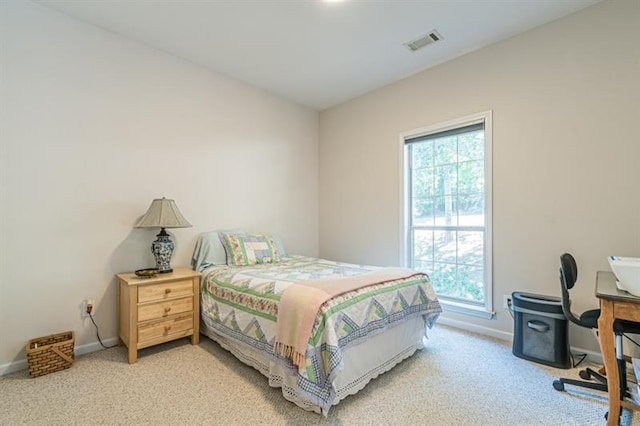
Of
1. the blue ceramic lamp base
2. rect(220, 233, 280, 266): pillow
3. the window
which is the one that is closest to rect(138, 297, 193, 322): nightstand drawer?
the blue ceramic lamp base

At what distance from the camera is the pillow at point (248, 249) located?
3.03m

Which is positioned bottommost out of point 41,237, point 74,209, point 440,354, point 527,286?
point 440,354

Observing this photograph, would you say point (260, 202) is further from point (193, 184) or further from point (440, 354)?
point (440, 354)

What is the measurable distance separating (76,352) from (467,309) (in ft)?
11.7

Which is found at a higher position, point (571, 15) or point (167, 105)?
point (571, 15)

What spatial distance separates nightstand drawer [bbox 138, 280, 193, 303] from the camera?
233cm

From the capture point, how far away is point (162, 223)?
2520mm

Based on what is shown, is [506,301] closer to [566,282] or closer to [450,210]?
[566,282]

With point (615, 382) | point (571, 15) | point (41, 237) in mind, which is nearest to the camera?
point (615, 382)

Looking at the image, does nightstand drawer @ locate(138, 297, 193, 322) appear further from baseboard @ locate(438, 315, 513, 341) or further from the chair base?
the chair base

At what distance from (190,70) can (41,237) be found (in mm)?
2062

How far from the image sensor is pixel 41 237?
89.4 inches

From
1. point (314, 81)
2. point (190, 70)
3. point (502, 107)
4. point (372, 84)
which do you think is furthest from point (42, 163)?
point (502, 107)

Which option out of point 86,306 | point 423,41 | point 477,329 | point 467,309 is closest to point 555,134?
point 423,41
